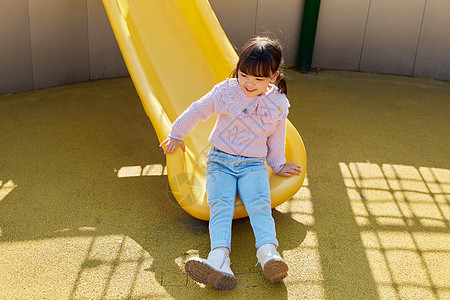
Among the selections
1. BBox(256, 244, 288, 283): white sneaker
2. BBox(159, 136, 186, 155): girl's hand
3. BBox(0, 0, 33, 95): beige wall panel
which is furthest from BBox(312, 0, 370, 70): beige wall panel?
BBox(256, 244, 288, 283): white sneaker

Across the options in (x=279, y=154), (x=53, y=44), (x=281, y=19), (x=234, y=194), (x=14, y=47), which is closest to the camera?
(x=234, y=194)

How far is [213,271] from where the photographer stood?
5.75 ft

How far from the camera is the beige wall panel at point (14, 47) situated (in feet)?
11.9

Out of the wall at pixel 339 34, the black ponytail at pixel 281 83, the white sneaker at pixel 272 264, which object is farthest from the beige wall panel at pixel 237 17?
the white sneaker at pixel 272 264

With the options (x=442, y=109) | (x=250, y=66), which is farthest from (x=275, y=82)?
(x=442, y=109)

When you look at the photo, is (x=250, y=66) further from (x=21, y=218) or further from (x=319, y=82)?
(x=319, y=82)

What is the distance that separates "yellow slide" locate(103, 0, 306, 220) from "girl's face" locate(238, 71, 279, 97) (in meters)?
0.42

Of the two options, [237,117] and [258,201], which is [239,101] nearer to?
[237,117]

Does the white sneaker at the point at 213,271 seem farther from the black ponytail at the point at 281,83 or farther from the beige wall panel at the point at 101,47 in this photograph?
the beige wall panel at the point at 101,47

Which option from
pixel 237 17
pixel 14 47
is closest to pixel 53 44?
pixel 14 47

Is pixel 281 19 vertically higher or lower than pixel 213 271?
higher

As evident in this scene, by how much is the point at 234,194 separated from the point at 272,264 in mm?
366

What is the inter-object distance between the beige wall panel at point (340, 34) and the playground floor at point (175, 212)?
124 cm

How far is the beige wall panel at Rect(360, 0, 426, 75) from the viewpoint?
4695mm
